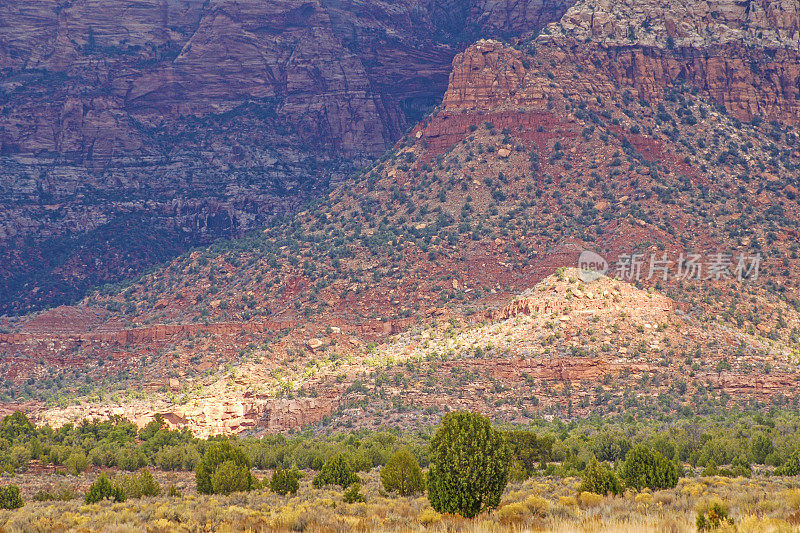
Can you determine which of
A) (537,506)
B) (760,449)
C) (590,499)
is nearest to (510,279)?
(760,449)

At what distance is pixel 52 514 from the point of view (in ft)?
116

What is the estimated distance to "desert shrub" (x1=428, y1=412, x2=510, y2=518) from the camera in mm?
31188

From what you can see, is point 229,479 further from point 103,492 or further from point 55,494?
point 55,494

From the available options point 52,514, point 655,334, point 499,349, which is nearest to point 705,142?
point 655,334

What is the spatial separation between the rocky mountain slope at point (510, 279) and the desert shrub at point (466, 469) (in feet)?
129

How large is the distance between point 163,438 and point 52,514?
3184cm

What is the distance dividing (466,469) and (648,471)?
42.3 ft

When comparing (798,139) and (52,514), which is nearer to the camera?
(52,514)

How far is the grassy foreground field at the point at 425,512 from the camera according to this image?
1097 inches

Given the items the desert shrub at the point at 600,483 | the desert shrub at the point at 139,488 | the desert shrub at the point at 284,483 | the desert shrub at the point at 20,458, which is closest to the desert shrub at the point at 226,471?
the desert shrub at the point at 284,483

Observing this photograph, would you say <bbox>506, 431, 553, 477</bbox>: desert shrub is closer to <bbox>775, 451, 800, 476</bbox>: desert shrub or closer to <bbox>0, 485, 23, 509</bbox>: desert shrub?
<bbox>775, 451, 800, 476</bbox>: desert shrub

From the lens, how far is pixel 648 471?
40844 millimetres

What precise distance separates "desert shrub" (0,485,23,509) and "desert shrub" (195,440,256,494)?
8.39m

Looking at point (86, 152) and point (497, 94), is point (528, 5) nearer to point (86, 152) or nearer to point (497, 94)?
point (497, 94)
